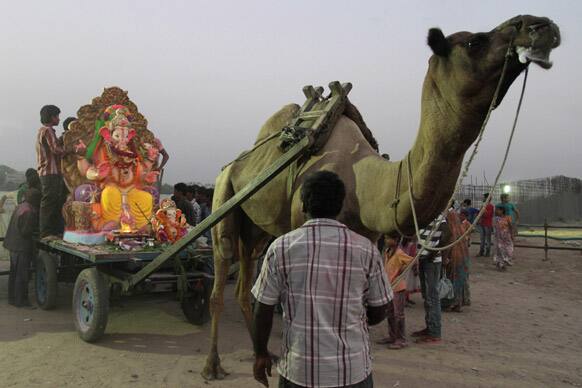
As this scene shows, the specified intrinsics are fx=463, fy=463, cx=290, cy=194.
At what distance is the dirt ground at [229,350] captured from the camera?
14.8 ft

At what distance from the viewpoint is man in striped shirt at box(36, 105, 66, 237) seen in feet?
21.8

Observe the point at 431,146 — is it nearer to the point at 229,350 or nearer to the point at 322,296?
the point at 322,296

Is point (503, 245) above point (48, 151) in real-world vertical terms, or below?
below

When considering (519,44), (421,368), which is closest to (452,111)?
(519,44)

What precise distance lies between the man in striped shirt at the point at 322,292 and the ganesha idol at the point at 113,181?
4.57 meters

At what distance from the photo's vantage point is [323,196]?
2.05 m

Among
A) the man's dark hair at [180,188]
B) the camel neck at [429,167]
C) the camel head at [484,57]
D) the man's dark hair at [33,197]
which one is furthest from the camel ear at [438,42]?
the man's dark hair at [180,188]

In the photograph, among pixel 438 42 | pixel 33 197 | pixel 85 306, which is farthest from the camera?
pixel 33 197

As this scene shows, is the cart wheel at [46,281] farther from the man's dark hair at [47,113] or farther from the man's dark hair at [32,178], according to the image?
the man's dark hair at [47,113]

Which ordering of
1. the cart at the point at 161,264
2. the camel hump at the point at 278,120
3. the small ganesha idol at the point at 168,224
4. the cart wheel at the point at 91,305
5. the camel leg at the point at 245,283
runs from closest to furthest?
the cart at the point at 161,264, the camel hump at the point at 278,120, the camel leg at the point at 245,283, the cart wheel at the point at 91,305, the small ganesha idol at the point at 168,224

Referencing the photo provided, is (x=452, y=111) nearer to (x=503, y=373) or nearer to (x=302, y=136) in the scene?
(x=302, y=136)

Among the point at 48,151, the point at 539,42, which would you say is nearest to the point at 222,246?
the point at 48,151

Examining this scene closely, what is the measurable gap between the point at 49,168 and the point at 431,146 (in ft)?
19.2

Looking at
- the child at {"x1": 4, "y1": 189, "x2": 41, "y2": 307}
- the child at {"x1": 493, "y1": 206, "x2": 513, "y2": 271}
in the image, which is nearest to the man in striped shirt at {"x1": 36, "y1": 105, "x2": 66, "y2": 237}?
the child at {"x1": 4, "y1": 189, "x2": 41, "y2": 307}
